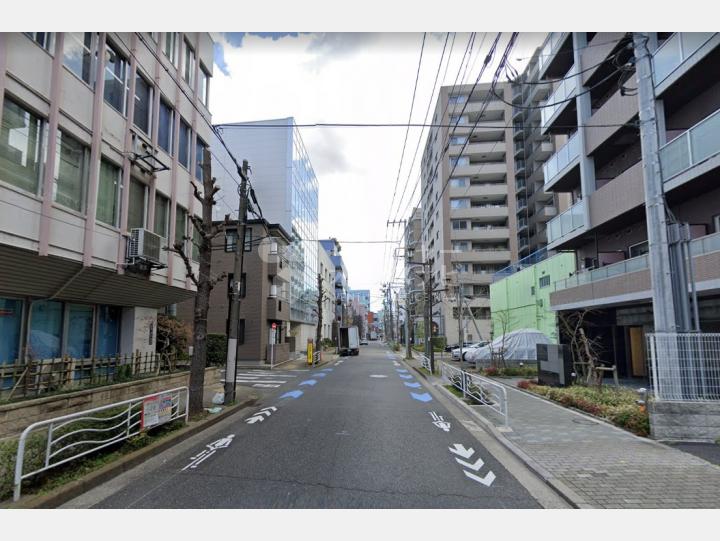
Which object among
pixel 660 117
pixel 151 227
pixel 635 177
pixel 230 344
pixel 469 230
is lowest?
pixel 230 344

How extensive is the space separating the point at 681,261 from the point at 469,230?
1866 inches

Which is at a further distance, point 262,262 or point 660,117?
point 262,262

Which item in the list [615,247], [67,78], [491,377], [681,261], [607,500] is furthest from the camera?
[491,377]

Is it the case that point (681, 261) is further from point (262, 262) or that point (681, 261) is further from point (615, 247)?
point (262, 262)

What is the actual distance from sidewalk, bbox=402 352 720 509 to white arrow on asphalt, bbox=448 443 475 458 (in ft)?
2.32

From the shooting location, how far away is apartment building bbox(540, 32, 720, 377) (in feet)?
38.1

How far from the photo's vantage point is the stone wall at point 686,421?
746 centimetres

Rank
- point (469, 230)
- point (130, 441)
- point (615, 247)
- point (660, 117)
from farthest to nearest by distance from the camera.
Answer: point (469, 230) → point (615, 247) → point (660, 117) → point (130, 441)

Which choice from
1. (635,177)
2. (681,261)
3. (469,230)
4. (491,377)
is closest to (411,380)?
(491,377)

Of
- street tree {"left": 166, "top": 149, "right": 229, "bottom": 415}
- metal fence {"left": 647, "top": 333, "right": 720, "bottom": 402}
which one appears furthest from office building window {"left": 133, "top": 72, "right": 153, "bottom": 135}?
metal fence {"left": 647, "top": 333, "right": 720, "bottom": 402}

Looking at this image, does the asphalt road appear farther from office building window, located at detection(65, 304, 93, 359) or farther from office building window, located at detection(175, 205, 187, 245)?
office building window, located at detection(175, 205, 187, 245)

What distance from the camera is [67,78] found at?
9.14 m

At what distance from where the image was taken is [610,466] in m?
6.04

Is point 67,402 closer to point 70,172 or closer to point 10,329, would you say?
point 10,329
